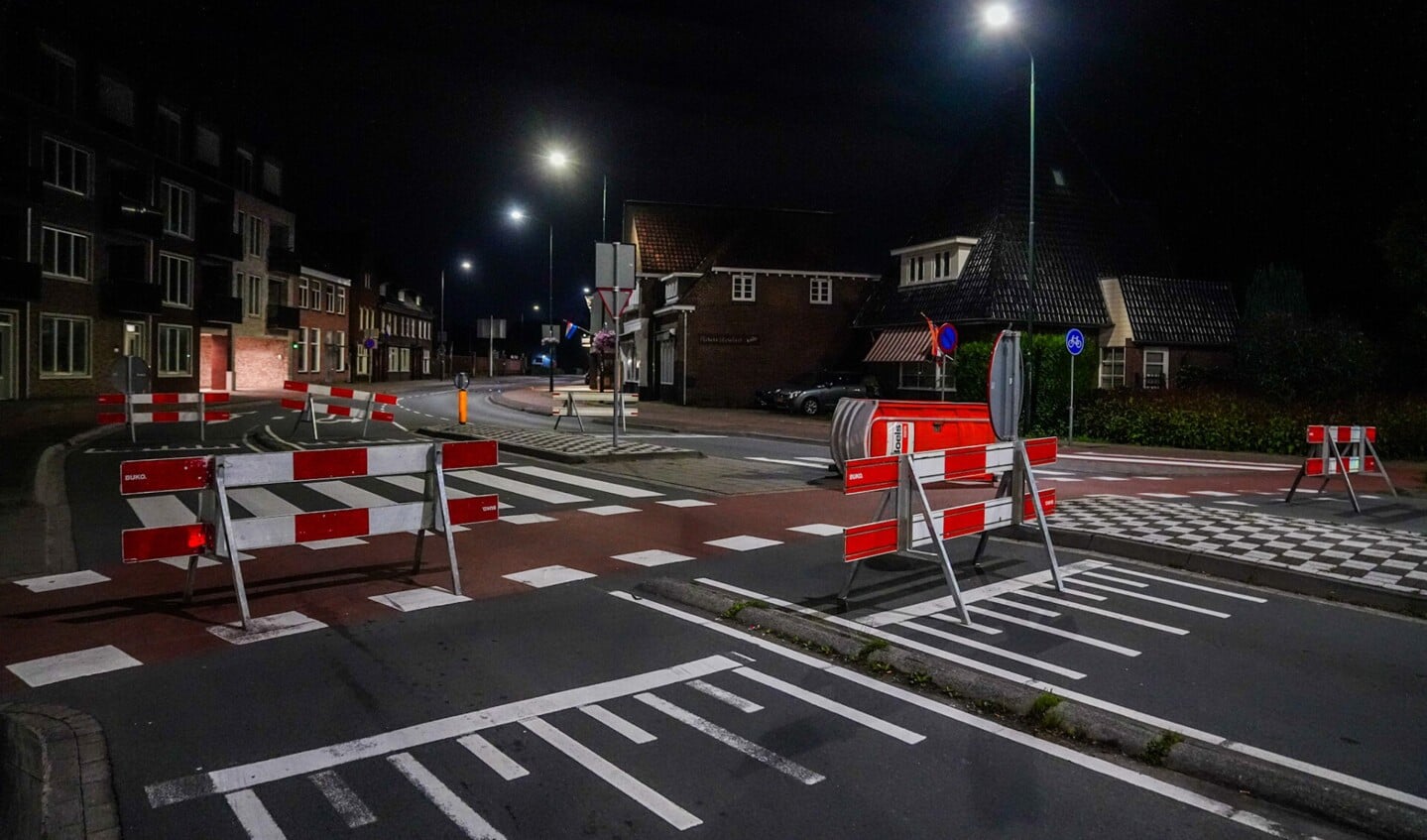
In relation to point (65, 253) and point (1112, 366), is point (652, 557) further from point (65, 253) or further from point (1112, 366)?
point (65, 253)

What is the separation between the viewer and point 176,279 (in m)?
41.2

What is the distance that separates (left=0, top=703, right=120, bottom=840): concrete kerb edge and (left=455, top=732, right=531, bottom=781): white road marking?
1.33 meters

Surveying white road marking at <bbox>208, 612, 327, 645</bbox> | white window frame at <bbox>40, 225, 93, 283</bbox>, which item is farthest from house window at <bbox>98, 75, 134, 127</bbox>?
white road marking at <bbox>208, 612, 327, 645</bbox>

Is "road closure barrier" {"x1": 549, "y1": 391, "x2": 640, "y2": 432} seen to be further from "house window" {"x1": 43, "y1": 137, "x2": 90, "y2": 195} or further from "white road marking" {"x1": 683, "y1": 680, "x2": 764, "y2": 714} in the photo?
"house window" {"x1": 43, "y1": 137, "x2": 90, "y2": 195}

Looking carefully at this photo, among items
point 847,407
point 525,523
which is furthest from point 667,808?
point 847,407

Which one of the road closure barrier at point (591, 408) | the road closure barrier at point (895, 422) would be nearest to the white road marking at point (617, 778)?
the road closure barrier at point (895, 422)

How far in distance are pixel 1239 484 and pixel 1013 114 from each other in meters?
24.6

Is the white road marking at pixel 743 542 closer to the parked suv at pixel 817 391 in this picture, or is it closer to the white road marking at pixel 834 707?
the white road marking at pixel 834 707

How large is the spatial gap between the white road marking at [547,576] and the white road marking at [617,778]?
2972mm

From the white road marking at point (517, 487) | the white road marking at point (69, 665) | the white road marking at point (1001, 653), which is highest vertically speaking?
the white road marking at point (517, 487)

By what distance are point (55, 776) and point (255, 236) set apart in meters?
52.8

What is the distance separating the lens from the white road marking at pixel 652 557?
27.4 feet

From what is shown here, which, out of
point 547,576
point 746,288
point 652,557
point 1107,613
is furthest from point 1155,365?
point 547,576

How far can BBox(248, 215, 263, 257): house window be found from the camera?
50.0 meters
